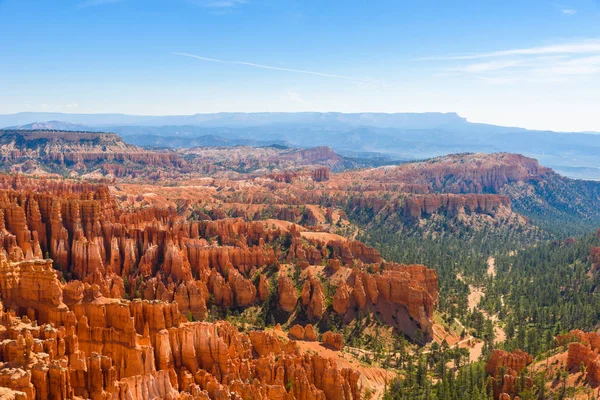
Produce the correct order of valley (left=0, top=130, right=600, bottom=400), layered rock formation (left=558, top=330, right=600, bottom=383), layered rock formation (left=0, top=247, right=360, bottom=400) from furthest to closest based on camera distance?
layered rock formation (left=558, top=330, right=600, bottom=383)
valley (left=0, top=130, right=600, bottom=400)
layered rock formation (left=0, top=247, right=360, bottom=400)

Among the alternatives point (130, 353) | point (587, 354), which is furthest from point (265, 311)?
point (587, 354)

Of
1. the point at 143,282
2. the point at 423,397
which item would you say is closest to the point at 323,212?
the point at 143,282

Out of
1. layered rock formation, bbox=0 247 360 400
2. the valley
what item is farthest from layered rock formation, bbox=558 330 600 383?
layered rock formation, bbox=0 247 360 400

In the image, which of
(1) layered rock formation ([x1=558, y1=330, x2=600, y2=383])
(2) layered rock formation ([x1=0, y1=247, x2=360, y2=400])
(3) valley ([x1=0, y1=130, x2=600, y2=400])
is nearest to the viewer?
(2) layered rock formation ([x1=0, y1=247, x2=360, y2=400])

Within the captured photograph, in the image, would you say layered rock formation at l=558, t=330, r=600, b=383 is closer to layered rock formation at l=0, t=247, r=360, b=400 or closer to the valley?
the valley

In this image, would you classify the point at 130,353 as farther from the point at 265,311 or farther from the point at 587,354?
the point at 587,354

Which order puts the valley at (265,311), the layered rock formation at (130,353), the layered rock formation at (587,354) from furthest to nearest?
the layered rock formation at (587,354) → the valley at (265,311) → the layered rock formation at (130,353)

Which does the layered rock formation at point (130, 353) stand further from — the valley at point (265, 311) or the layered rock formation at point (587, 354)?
the layered rock formation at point (587, 354)

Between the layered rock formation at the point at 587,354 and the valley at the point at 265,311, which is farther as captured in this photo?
the layered rock formation at the point at 587,354

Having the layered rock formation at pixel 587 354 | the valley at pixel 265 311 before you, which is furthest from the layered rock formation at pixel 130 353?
the layered rock formation at pixel 587 354

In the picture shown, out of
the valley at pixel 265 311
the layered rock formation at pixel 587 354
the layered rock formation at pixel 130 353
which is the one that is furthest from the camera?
the layered rock formation at pixel 587 354

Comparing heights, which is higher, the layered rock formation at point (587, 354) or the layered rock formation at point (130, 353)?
the layered rock formation at point (130, 353)
